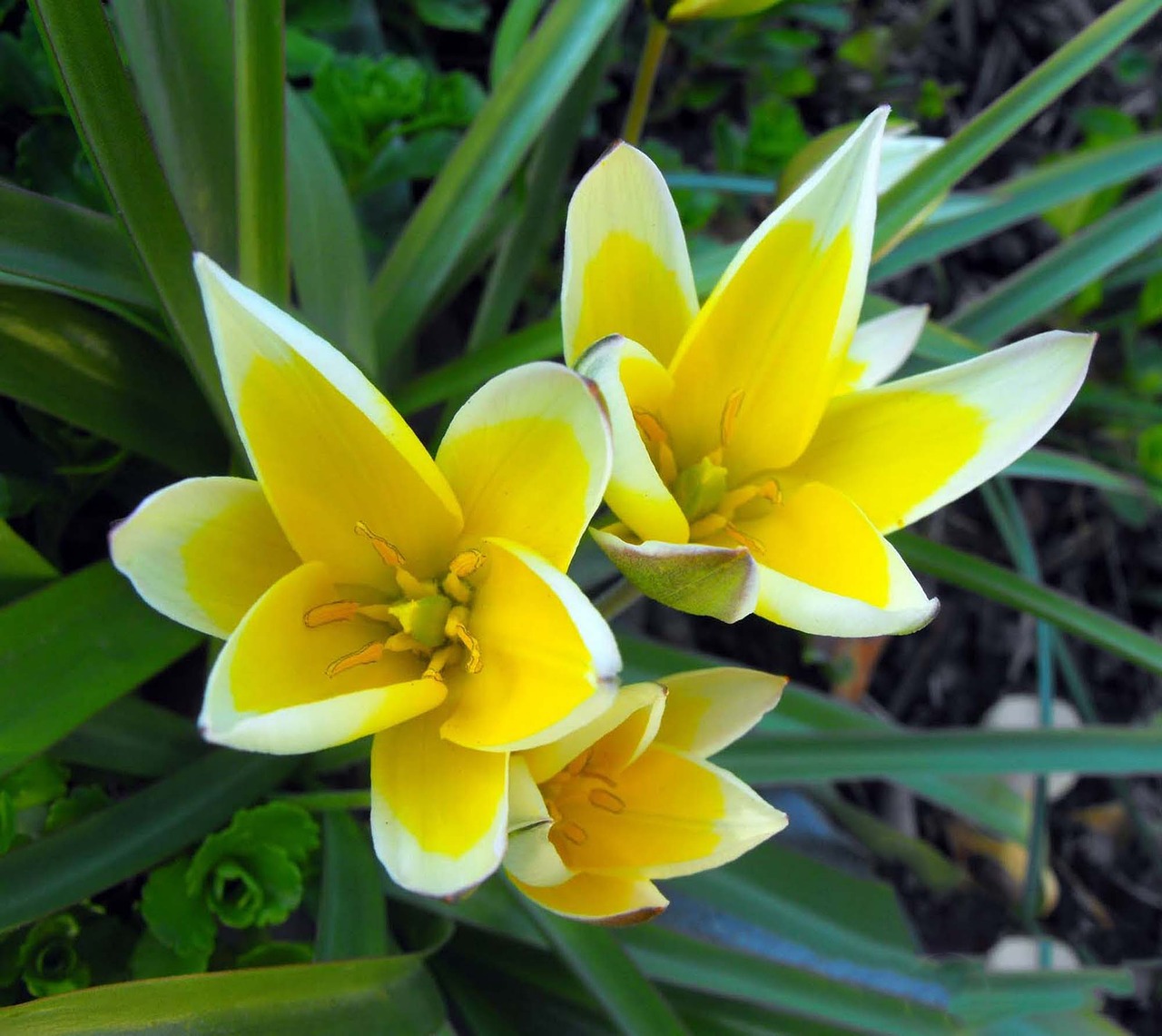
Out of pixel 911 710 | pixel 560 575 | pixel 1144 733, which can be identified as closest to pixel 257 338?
pixel 560 575

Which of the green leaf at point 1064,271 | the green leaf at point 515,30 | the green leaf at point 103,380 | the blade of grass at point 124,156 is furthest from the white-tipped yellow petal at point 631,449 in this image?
the green leaf at point 1064,271

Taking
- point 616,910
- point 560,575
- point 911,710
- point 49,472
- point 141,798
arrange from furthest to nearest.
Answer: point 911,710 < point 49,472 < point 141,798 < point 616,910 < point 560,575

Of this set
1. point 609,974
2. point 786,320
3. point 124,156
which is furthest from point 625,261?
point 609,974

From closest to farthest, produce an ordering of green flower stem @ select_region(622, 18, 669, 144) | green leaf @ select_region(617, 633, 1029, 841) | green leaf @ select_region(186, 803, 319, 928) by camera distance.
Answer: green leaf @ select_region(186, 803, 319, 928), green flower stem @ select_region(622, 18, 669, 144), green leaf @ select_region(617, 633, 1029, 841)

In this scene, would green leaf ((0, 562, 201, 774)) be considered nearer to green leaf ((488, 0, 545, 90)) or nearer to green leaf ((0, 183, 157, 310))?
green leaf ((0, 183, 157, 310))

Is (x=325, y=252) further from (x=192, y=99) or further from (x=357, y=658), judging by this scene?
(x=357, y=658)

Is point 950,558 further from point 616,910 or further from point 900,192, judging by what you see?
point 616,910

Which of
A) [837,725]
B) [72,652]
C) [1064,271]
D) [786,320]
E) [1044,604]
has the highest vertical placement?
[786,320]

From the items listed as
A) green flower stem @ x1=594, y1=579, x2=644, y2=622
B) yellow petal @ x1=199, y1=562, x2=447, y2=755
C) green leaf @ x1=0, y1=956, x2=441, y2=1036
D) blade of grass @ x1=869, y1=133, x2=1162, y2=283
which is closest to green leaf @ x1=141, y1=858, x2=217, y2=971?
green leaf @ x1=0, y1=956, x2=441, y2=1036
